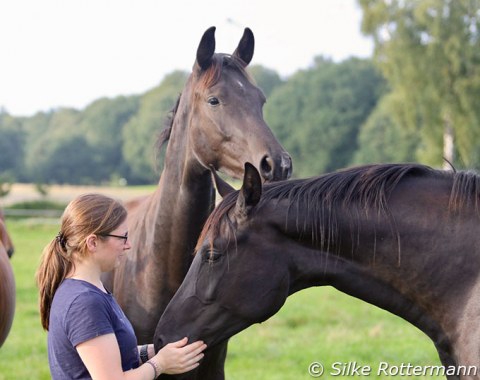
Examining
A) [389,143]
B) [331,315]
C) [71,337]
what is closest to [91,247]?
[71,337]

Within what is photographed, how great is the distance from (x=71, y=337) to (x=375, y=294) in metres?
1.24

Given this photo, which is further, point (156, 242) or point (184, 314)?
point (156, 242)

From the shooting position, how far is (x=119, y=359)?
8.04 feet

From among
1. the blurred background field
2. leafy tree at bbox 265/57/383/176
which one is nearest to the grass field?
the blurred background field

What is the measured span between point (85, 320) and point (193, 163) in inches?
59.7

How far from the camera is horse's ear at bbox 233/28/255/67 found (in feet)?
13.3

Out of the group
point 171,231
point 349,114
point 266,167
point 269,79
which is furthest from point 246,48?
point 269,79

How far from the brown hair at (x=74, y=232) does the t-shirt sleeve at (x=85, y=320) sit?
22 cm

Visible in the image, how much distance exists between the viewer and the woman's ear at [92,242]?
2.57 metres

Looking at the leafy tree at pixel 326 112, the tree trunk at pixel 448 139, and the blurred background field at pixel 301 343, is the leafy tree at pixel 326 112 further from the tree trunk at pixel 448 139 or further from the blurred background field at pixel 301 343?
the blurred background field at pixel 301 343

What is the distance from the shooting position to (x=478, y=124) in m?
26.2

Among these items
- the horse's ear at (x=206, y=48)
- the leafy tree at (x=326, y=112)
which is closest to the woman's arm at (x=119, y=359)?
the horse's ear at (x=206, y=48)

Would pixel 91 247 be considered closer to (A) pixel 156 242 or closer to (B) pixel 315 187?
(B) pixel 315 187

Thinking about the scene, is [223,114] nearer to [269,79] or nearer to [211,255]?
[211,255]
